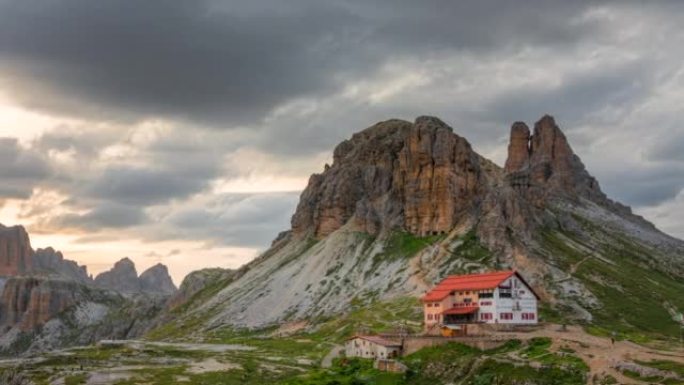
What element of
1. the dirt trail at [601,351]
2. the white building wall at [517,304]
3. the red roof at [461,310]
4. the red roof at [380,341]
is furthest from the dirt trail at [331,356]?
the dirt trail at [601,351]

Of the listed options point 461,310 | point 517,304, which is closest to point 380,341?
point 461,310

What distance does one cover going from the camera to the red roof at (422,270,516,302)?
148250mm

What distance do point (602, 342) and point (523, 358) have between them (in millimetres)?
22130

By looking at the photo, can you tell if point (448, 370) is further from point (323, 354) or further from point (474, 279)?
point (323, 354)

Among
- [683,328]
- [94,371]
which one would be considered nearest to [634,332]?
[683,328]

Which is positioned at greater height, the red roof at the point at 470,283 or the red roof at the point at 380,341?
the red roof at the point at 470,283

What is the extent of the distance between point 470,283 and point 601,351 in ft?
130

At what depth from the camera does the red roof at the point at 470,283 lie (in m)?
148

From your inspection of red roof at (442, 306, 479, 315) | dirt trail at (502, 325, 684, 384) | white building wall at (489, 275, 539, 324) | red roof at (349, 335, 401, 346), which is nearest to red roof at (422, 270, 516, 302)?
white building wall at (489, 275, 539, 324)

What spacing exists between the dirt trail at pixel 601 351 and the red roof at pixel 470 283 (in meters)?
12.3

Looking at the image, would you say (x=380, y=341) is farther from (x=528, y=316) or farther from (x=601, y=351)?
(x=601, y=351)

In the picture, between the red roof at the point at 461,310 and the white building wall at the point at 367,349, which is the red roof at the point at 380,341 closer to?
the white building wall at the point at 367,349

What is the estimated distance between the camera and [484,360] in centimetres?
11725

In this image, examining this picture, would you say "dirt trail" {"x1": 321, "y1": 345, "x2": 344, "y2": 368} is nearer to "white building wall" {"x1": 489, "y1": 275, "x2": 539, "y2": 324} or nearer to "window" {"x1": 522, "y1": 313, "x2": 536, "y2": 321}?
"white building wall" {"x1": 489, "y1": 275, "x2": 539, "y2": 324}
